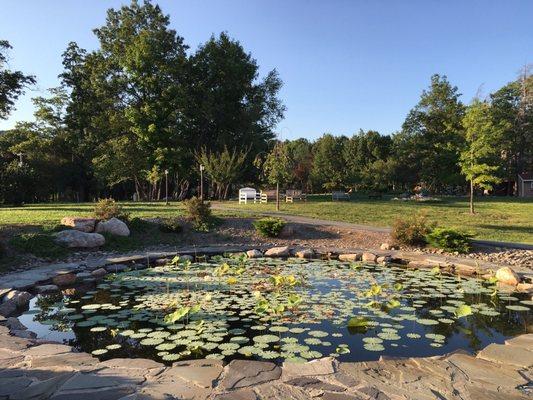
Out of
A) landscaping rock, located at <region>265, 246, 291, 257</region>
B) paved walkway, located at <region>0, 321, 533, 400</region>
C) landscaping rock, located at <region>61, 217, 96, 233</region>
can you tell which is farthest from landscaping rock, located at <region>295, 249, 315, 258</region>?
paved walkway, located at <region>0, 321, 533, 400</region>

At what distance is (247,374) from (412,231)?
28.8ft

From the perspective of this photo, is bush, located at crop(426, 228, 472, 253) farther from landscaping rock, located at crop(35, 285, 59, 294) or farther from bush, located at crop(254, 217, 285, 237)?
landscaping rock, located at crop(35, 285, 59, 294)

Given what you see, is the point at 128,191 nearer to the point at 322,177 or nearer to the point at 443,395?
the point at 322,177

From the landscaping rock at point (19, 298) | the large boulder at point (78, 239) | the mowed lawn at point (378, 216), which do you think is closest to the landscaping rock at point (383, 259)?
the mowed lawn at point (378, 216)

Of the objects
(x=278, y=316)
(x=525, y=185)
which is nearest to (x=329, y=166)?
(x=525, y=185)

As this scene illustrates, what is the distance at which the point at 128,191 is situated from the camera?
41.5m

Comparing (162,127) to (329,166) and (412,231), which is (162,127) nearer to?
(412,231)

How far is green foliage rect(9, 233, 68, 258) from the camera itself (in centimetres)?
940

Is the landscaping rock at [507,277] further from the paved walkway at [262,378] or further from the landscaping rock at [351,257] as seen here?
the paved walkway at [262,378]

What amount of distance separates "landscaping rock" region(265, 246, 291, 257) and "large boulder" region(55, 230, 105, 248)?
172 inches

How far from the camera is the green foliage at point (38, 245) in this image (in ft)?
30.8

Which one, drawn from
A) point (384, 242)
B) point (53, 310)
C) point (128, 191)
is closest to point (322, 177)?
point (128, 191)

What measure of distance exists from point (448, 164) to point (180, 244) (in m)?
32.7

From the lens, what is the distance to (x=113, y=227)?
11.6m
